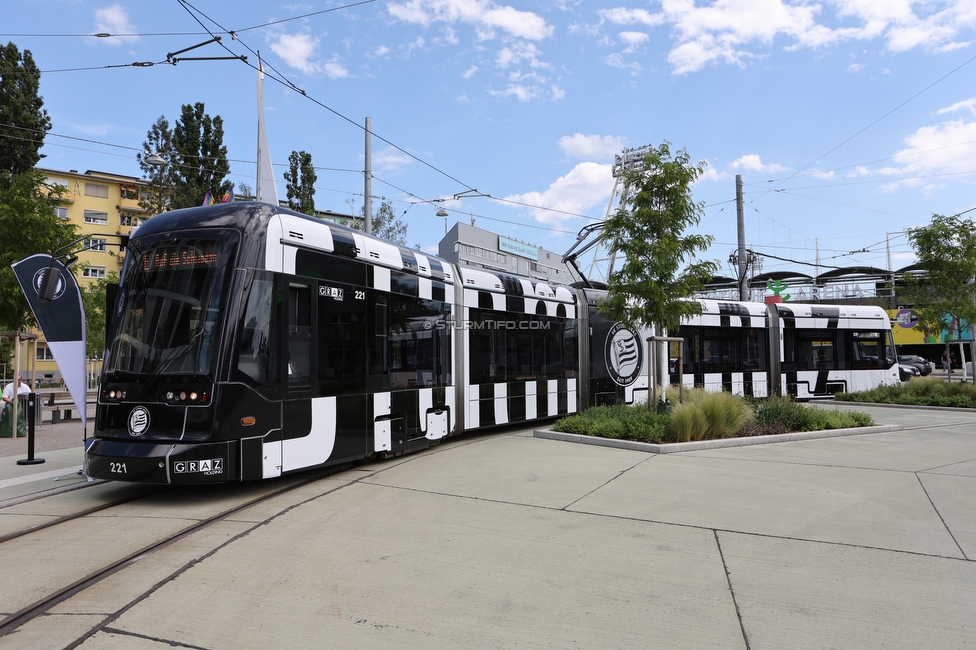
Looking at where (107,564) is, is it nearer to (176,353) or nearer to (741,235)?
(176,353)

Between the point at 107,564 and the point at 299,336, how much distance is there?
341cm

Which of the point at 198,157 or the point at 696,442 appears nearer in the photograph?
the point at 696,442

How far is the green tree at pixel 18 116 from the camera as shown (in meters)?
24.8

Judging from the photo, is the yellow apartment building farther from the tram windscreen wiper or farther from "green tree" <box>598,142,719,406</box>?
the tram windscreen wiper

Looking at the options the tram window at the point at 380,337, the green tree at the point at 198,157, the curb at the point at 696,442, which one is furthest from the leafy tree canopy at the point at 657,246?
the green tree at the point at 198,157

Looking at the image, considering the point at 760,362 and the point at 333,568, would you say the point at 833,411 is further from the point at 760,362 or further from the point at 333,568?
the point at 333,568

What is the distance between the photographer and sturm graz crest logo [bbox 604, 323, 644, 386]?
54.9ft

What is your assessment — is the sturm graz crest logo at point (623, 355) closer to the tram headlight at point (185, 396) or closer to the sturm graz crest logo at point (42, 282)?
the tram headlight at point (185, 396)

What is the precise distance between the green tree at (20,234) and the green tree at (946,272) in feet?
82.1

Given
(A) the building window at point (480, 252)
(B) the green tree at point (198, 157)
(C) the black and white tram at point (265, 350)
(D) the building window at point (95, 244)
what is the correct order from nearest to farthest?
(C) the black and white tram at point (265, 350) < (D) the building window at point (95, 244) < (B) the green tree at point (198, 157) < (A) the building window at point (480, 252)

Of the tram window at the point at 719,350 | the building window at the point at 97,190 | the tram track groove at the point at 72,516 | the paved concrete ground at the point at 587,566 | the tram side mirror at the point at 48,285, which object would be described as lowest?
the paved concrete ground at the point at 587,566

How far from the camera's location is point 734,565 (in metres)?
5.39

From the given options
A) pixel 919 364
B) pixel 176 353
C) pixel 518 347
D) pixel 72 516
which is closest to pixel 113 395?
pixel 176 353

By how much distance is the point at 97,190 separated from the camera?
62.1 m
